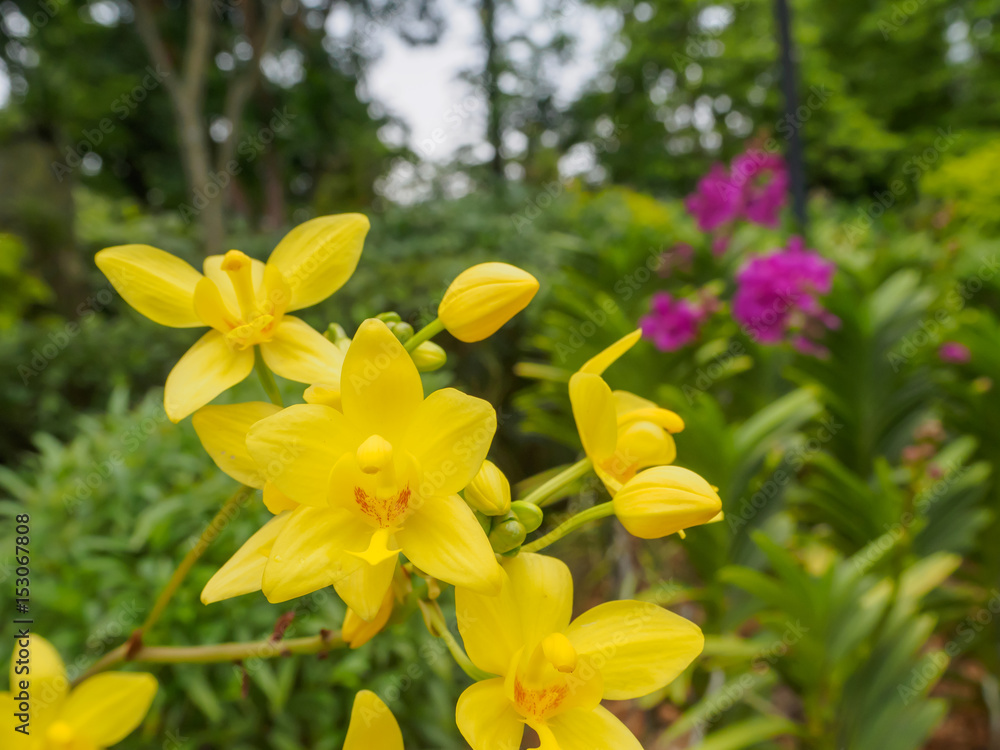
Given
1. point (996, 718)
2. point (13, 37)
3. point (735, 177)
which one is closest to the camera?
point (996, 718)

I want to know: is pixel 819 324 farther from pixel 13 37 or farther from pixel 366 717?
pixel 13 37

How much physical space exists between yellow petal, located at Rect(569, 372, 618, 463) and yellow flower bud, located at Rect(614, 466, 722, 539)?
0.03 meters

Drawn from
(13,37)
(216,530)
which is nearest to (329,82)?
(13,37)

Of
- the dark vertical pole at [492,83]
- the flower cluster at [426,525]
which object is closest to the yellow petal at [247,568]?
the flower cluster at [426,525]

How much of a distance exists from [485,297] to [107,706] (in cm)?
27

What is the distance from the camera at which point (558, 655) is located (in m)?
0.28

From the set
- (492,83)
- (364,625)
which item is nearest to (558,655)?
(364,625)

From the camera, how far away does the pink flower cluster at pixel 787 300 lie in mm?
1404

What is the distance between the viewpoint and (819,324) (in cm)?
149

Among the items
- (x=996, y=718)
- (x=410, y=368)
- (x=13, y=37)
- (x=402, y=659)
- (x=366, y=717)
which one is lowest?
(x=996, y=718)

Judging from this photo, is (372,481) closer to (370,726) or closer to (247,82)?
(370,726)

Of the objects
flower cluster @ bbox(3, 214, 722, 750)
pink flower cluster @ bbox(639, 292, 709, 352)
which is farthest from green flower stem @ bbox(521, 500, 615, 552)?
pink flower cluster @ bbox(639, 292, 709, 352)

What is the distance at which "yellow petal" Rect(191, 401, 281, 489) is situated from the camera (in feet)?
1.04

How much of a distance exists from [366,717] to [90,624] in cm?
78
